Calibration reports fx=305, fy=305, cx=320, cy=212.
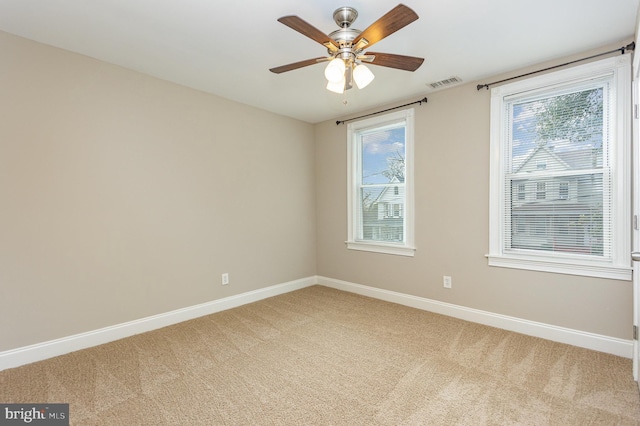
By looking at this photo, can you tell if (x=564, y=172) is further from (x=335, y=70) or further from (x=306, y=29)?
(x=306, y=29)

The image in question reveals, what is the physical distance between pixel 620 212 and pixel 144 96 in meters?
4.30

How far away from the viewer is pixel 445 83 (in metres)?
3.20

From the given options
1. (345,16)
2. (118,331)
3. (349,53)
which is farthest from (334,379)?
(345,16)

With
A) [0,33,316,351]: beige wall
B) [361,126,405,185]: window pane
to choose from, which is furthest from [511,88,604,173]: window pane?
[0,33,316,351]: beige wall

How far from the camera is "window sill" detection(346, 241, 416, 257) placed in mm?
3717

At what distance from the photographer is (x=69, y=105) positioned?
256 centimetres

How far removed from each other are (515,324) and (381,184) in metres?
2.13

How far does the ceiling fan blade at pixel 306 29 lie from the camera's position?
1.60 m

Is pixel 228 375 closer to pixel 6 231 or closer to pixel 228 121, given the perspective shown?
pixel 6 231

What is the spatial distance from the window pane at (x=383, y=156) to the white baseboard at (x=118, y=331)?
2.05m

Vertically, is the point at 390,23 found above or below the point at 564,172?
above

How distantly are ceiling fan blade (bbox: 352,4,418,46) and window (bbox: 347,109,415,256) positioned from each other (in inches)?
78.7

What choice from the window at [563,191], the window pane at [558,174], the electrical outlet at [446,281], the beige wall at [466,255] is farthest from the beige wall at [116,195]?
the window at [563,191]

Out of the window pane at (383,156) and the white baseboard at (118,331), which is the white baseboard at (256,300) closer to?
the white baseboard at (118,331)
